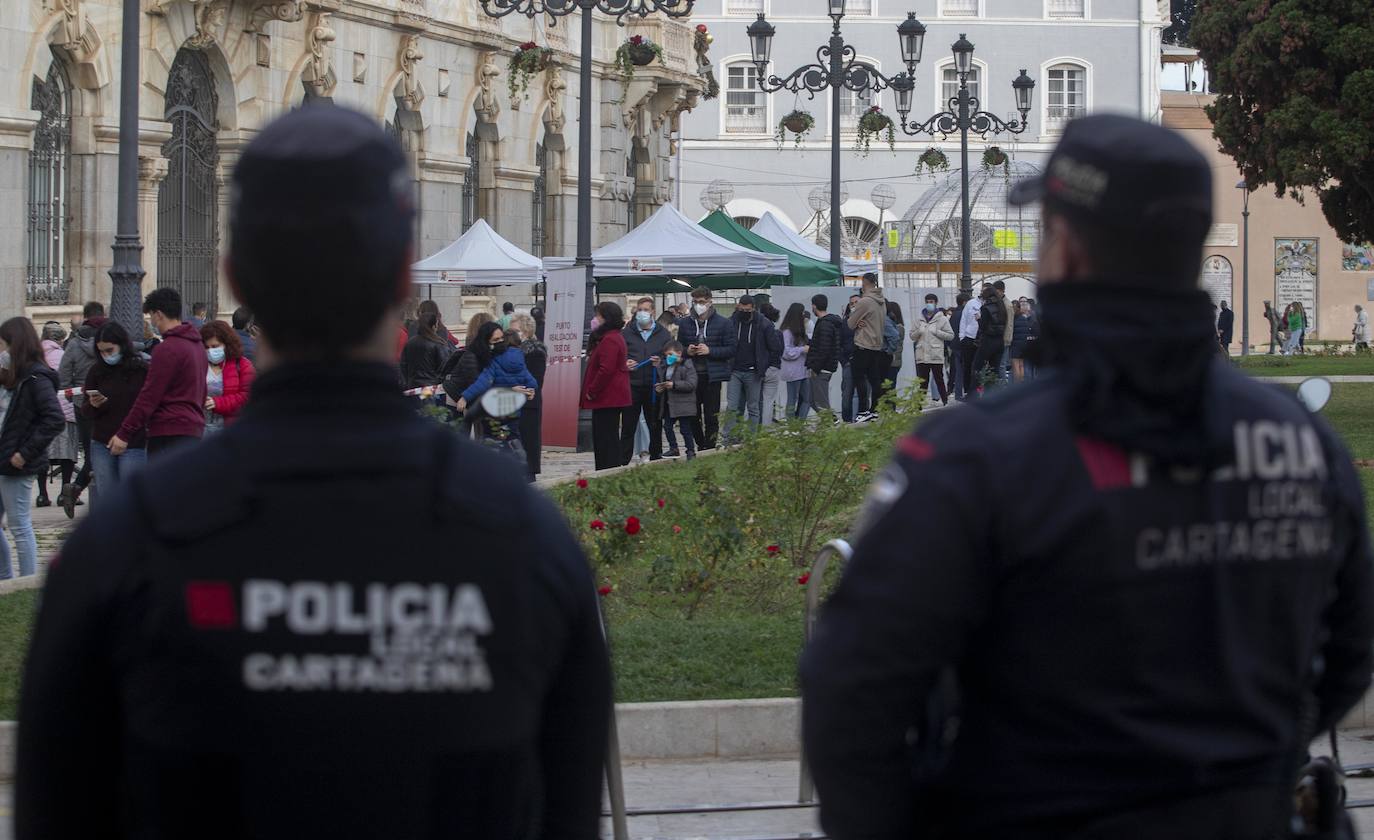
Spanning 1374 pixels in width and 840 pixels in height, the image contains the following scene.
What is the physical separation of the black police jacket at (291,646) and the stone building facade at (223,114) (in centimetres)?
1646

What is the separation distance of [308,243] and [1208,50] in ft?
80.7

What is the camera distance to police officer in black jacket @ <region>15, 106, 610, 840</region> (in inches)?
81.7

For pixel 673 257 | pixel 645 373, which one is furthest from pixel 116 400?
pixel 673 257

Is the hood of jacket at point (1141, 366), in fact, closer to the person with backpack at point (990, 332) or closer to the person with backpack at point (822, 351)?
the person with backpack at point (822, 351)

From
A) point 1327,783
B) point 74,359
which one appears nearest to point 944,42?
point 74,359

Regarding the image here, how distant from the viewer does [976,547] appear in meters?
2.40

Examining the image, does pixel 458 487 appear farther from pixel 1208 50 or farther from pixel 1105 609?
pixel 1208 50

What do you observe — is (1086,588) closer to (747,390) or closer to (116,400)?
(116,400)

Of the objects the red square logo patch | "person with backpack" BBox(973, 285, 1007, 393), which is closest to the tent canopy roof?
"person with backpack" BBox(973, 285, 1007, 393)

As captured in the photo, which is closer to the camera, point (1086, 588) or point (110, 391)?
point (1086, 588)

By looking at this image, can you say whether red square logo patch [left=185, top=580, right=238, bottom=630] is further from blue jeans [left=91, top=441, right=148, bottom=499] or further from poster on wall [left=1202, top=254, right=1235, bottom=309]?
poster on wall [left=1202, top=254, right=1235, bottom=309]

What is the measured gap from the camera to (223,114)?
25.9 meters

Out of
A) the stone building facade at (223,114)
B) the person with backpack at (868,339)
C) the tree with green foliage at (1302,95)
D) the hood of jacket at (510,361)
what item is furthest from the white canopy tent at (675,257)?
the hood of jacket at (510,361)

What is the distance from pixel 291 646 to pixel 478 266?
2294 centimetres
